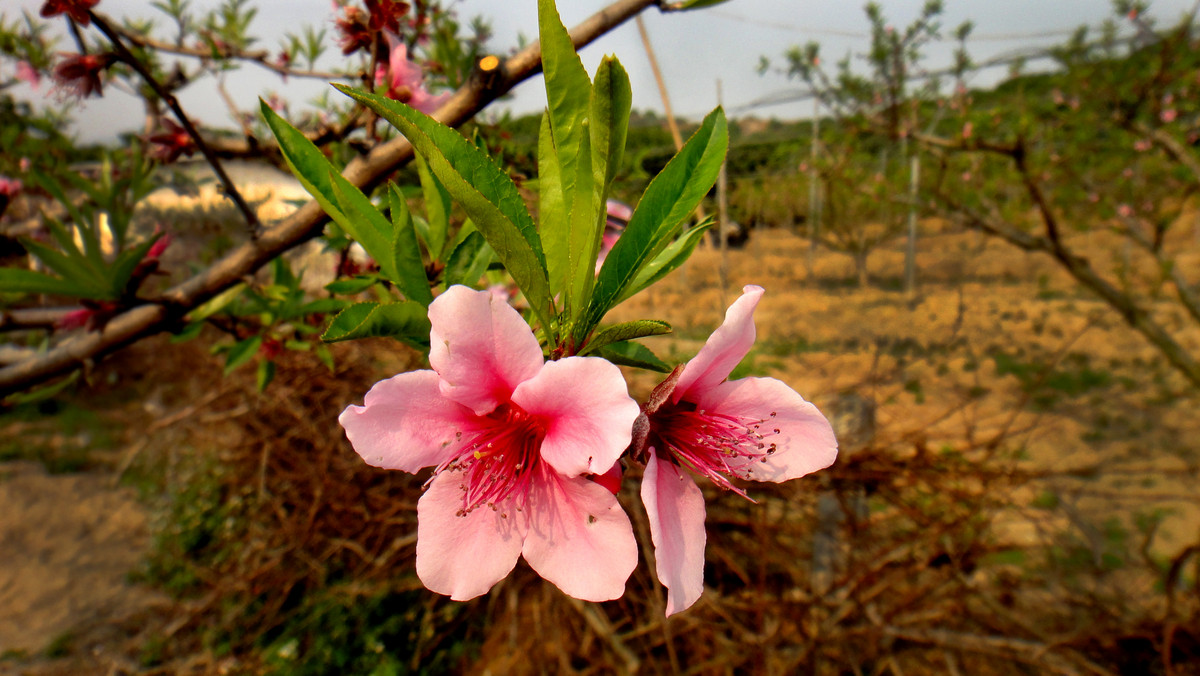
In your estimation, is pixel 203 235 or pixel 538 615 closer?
pixel 538 615

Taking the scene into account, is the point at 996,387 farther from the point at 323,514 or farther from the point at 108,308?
the point at 108,308

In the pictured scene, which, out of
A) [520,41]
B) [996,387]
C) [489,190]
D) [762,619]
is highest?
[520,41]

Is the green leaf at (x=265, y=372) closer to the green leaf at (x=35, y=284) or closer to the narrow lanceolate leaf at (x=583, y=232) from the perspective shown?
the green leaf at (x=35, y=284)

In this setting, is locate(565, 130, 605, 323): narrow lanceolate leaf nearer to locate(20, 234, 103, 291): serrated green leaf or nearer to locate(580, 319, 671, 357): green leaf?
locate(580, 319, 671, 357): green leaf

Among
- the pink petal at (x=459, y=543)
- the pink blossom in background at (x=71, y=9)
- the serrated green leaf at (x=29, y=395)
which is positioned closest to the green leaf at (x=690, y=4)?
the pink petal at (x=459, y=543)

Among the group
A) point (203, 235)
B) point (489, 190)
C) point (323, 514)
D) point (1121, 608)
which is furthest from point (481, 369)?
point (203, 235)
